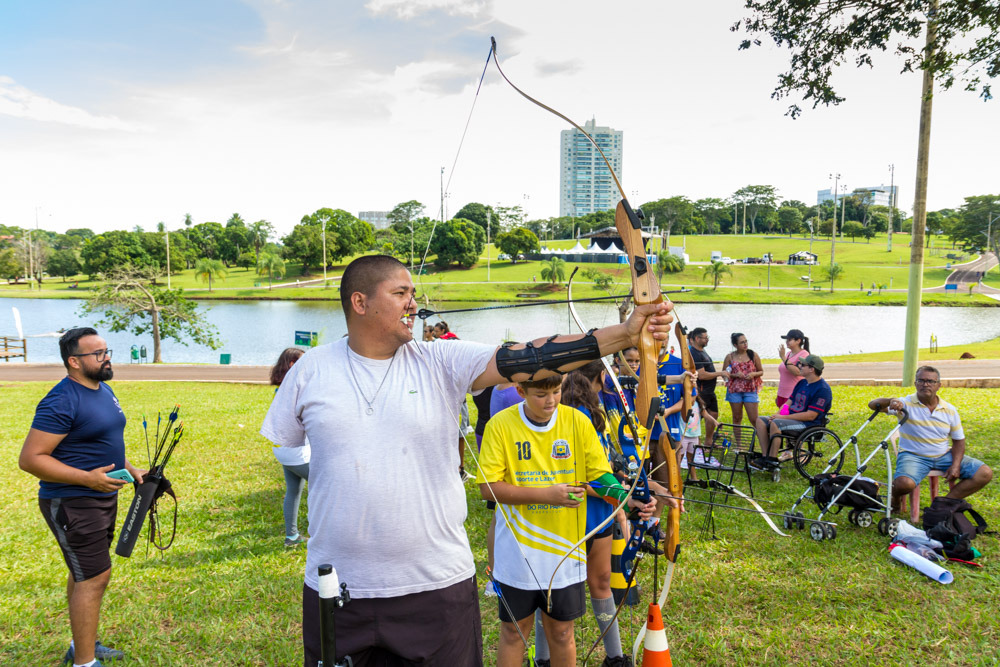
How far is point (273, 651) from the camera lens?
3729 mm

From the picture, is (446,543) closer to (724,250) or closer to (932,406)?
(932,406)

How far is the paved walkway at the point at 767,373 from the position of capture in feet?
49.4

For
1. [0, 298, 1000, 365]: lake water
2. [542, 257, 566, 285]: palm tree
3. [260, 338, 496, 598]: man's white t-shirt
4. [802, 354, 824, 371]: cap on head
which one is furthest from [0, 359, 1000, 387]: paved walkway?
[542, 257, 566, 285]: palm tree

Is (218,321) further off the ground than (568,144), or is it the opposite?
(568,144)

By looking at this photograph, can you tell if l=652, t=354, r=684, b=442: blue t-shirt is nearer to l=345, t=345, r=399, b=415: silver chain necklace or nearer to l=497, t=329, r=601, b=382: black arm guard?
l=497, t=329, r=601, b=382: black arm guard

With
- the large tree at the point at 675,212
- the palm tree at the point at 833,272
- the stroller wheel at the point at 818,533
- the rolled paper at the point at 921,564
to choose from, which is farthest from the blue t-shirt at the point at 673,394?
the large tree at the point at 675,212

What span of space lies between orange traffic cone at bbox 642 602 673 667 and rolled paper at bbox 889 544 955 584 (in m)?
3.29

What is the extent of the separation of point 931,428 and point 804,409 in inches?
72.9

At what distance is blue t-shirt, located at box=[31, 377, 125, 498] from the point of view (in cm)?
326

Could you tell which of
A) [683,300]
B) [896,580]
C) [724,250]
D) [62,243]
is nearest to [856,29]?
[896,580]

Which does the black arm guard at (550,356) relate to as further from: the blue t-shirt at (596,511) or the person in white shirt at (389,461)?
the blue t-shirt at (596,511)

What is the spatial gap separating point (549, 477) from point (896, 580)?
10.7 ft

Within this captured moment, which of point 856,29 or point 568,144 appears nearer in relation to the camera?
point 856,29

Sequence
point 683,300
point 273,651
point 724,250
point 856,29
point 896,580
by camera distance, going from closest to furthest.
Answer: point 273,651, point 896,580, point 856,29, point 683,300, point 724,250
